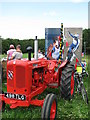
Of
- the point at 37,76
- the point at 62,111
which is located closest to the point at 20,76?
the point at 37,76

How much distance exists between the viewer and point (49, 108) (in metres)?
3.38

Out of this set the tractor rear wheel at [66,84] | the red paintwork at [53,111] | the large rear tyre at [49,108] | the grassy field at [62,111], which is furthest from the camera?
the tractor rear wheel at [66,84]

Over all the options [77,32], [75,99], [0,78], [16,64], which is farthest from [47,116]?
[77,32]

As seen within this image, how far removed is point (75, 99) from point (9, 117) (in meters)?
2.06

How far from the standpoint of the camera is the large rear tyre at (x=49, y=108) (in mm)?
3348

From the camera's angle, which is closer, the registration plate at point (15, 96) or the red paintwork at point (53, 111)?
the red paintwork at point (53, 111)

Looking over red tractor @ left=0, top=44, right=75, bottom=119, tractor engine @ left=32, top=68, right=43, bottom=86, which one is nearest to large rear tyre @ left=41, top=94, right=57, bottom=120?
red tractor @ left=0, top=44, right=75, bottom=119

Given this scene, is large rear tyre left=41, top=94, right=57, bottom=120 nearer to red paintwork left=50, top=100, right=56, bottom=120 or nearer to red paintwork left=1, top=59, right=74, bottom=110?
red paintwork left=50, top=100, right=56, bottom=120

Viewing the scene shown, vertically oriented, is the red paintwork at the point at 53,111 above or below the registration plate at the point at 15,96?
below

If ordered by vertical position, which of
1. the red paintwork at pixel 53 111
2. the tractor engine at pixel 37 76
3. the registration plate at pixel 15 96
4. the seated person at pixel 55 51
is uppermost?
the seated person at pixel 55 51

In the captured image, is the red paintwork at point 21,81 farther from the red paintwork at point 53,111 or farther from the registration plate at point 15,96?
the red paintwork at point 53,111

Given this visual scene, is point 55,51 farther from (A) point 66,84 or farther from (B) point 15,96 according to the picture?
(B) point 15,96

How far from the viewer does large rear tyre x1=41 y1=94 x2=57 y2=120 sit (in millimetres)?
3348

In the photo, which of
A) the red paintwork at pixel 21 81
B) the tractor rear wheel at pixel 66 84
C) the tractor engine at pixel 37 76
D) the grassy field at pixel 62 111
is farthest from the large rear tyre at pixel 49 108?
the tractor rear wheel at pixel 66 84
